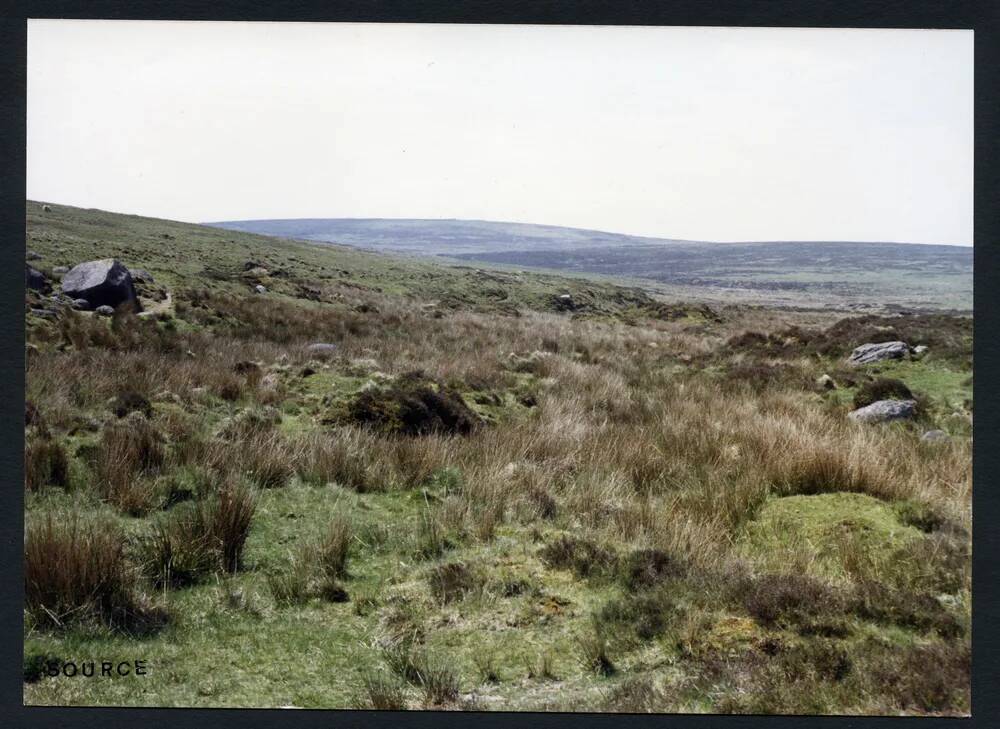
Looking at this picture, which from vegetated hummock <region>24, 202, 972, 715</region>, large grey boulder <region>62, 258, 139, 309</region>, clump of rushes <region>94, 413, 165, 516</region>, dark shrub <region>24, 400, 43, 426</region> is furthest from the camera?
large grey boulder <region>62, 258, 139, 309</region>

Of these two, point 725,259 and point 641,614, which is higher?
point 725,259

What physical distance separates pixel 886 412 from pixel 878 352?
388cm

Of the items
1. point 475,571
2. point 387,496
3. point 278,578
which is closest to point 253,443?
point 387,496

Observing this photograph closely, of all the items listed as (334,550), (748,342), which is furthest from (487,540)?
(748,342)

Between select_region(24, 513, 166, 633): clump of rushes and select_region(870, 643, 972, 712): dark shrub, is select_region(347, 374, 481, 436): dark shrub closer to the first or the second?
select_region(24, 513, 166, 633): clump of rushes

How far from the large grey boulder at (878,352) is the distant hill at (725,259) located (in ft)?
2.43

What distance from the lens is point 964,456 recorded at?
628cm

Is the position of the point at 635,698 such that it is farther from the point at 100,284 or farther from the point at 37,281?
the point at 37,281

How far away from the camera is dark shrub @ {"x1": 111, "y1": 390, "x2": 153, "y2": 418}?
292 inches

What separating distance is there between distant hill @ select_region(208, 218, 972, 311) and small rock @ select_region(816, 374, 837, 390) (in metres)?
1.62

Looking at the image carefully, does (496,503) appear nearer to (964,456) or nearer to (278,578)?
(278,578)

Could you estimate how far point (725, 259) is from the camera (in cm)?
2420

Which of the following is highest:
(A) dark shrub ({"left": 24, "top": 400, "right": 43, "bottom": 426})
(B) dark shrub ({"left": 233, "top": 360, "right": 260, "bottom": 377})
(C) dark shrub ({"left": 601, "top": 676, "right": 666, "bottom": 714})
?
(B) dark shrub ({"left": 233, "top": 360, "right": 260, "bottom": 377})

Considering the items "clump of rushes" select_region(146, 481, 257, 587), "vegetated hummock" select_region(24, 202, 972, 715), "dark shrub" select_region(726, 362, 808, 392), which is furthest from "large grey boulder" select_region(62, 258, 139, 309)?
"dark shrub" select_region(726, 362, 808, 392)
